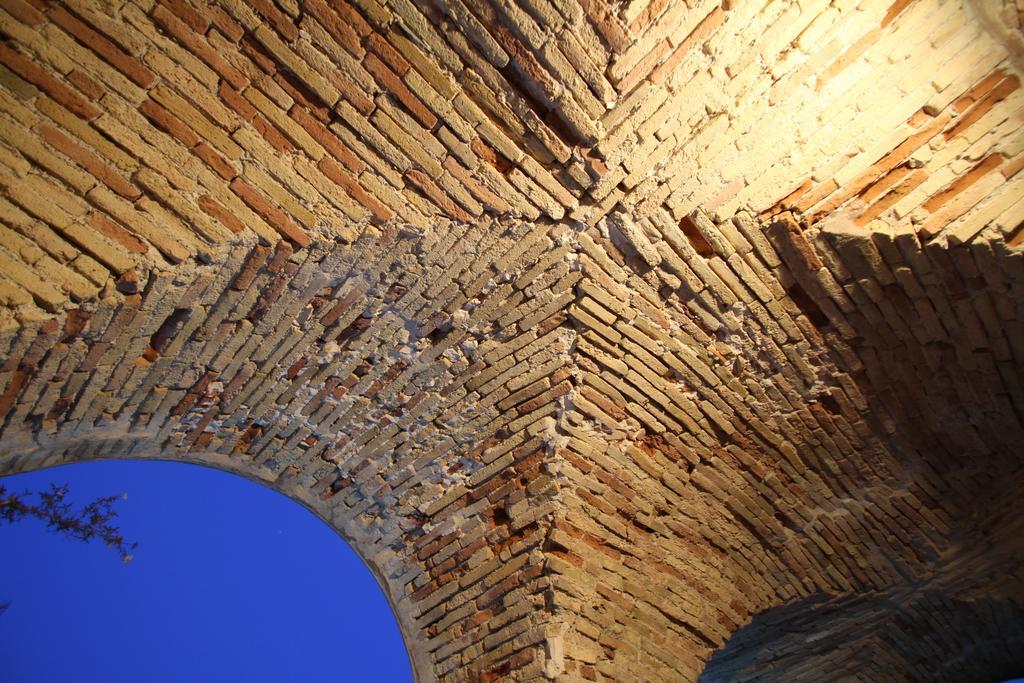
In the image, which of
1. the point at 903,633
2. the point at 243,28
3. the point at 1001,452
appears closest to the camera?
the point at 243,28

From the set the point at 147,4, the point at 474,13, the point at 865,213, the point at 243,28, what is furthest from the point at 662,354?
the point at 147,4

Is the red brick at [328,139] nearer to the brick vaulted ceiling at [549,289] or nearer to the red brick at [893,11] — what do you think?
the brick vaulted ceiling at [549,289]

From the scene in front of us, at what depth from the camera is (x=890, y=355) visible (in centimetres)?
299

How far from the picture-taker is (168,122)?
6.68ft

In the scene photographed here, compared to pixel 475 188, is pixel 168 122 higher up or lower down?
lower down

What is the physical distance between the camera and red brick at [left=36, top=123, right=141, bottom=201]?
189 centimetres

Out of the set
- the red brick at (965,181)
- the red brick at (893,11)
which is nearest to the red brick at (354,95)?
the red brick at (893,11)

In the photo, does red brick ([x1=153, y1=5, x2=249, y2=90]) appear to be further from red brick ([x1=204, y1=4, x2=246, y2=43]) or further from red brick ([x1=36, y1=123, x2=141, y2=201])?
red brick ([x1=36, y1=123, x2=141, y2=201])

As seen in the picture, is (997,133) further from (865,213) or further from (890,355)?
(890,355)

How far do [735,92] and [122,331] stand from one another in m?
2.18

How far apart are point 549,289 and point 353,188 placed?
2.81ft

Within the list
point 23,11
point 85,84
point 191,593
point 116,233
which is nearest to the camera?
point 23,11

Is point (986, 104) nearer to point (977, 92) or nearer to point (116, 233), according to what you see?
point (977, 92)

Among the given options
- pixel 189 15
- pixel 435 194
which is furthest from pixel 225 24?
pixel 435 194
